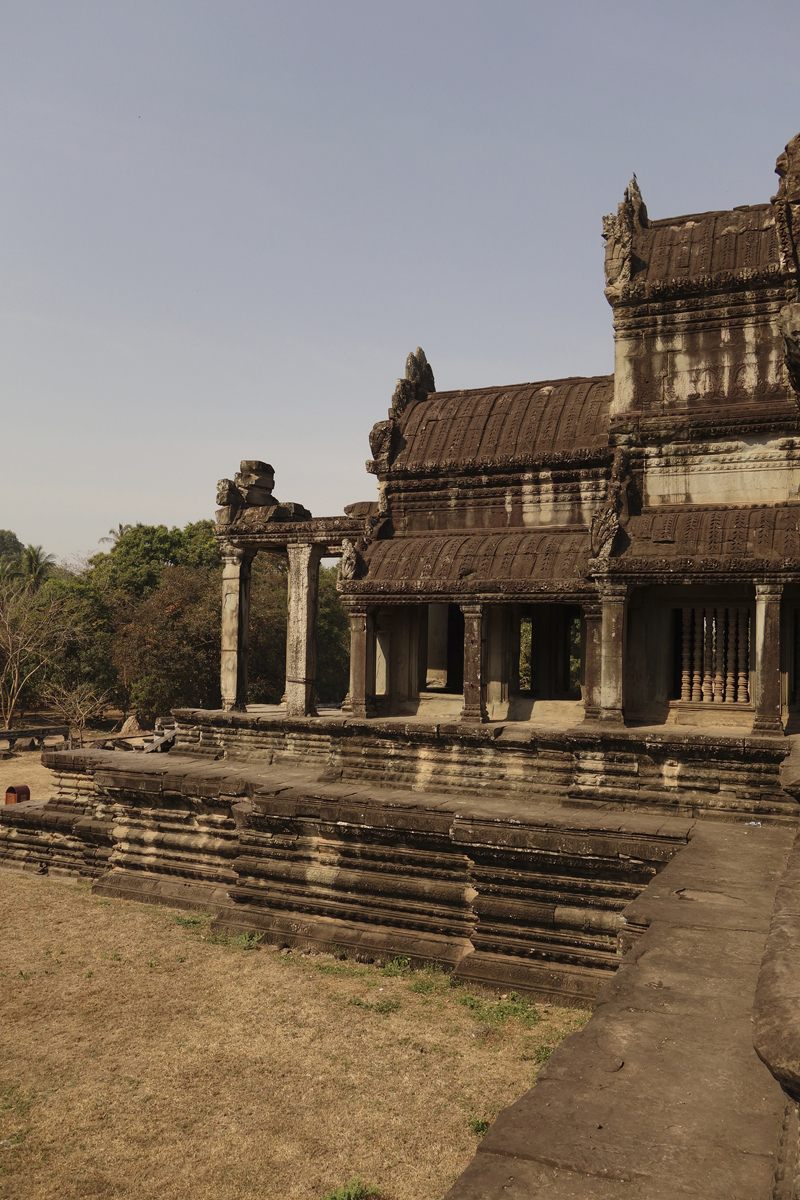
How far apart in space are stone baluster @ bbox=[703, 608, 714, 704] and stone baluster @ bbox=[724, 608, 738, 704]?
0.17 meters

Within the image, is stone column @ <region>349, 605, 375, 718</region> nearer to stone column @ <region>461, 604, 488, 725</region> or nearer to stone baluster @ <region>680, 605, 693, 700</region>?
stone column @ <region>461, 604, 488, 725</region>

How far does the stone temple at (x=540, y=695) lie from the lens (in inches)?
330

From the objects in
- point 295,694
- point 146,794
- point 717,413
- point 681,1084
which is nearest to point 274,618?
point 295,694

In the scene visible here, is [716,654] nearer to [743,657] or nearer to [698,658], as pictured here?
[698,658]

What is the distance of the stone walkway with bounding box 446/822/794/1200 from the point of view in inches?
132

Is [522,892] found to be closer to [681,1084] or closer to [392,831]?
[392,831]

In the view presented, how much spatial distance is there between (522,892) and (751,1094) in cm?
460

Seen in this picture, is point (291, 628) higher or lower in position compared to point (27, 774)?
higher

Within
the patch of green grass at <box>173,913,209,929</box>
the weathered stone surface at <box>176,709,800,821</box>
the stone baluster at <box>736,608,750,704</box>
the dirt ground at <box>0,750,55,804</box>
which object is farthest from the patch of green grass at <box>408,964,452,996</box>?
the dirt ground at <box>0,750,55,804</box>

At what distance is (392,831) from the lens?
9281 mm

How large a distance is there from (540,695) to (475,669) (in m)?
2.85

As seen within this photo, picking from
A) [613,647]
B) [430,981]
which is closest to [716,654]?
[613,647]

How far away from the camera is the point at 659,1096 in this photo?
12.9ft

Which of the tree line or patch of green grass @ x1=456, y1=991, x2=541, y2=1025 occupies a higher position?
the tree line
